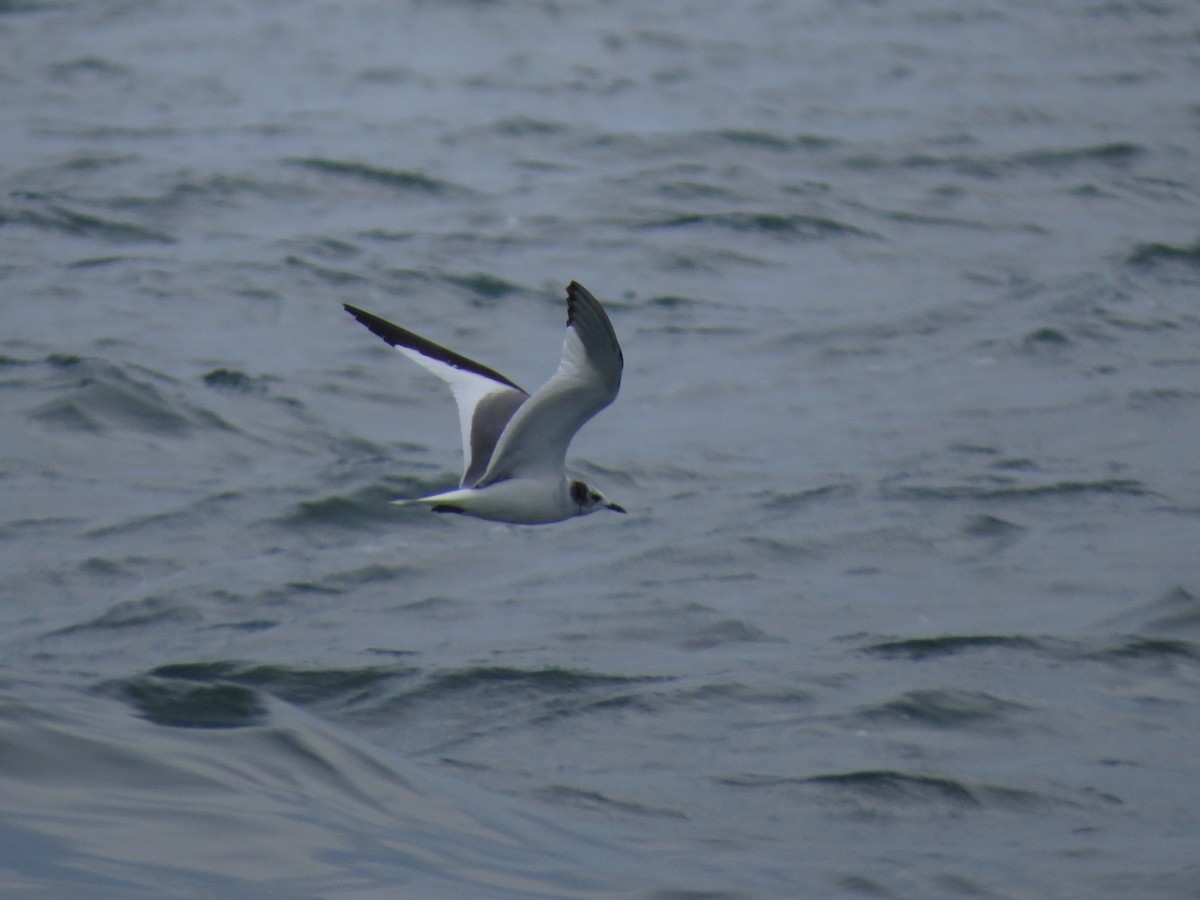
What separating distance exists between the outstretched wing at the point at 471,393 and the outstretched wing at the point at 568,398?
15cm

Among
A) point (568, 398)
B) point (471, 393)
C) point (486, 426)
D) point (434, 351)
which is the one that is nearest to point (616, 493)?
point (434, 351)

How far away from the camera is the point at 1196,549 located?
9.78 m

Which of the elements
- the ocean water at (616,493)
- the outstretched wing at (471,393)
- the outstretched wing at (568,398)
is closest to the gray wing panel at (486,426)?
the outstretched wing at (471,393)

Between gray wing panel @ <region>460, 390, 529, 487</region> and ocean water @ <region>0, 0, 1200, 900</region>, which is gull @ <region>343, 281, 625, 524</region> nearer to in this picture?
gray wing panel @ <region>460, 390, 529, 487</region>

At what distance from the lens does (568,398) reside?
261 inches

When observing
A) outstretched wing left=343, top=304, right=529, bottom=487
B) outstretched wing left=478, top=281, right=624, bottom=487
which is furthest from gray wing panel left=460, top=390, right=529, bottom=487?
outstretched wing left=478, top=281, right=624, bottom=487

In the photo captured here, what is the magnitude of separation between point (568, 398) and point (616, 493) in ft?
12.9

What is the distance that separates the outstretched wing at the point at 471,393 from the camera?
713 centimetres

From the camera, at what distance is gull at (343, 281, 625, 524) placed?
21.0 feet

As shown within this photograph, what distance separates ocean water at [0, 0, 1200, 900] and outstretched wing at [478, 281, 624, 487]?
1.28 metres

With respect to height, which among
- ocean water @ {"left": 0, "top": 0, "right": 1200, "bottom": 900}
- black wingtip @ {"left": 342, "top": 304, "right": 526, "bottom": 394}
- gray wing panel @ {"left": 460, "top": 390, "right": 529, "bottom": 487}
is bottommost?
ocean water @ {"left": 0, "top": 0, "right": 1200, "bottom": 900}

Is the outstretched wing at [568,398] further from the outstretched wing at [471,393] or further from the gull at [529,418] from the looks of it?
the outstretched wing at [471,393]

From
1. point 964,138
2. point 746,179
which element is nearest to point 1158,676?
point 746,179

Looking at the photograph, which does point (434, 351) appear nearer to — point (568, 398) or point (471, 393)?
point (471, 393)
